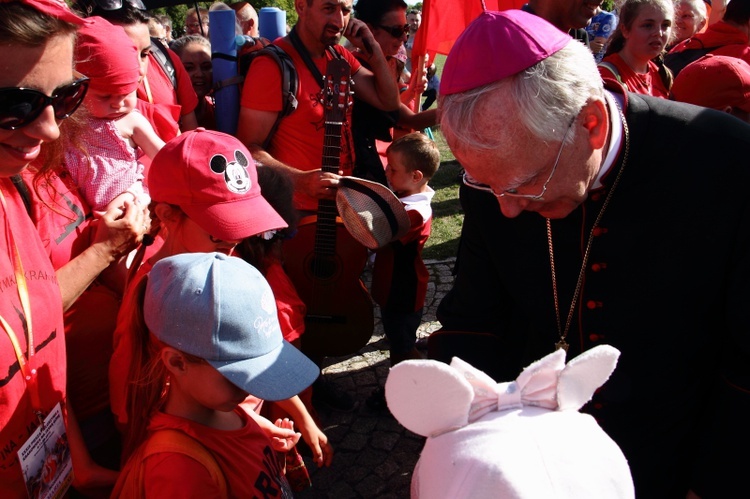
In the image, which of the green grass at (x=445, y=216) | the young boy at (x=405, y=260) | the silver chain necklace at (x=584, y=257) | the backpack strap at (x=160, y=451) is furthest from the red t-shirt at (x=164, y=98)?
the silver chain necklace at (x=584, y=257)

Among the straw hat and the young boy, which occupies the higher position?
the straw hat

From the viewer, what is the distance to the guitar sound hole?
12.5ft

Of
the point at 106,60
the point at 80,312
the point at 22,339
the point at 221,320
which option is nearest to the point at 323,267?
the point at 80,312

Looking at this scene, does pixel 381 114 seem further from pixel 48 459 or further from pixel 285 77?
pixel 48 459

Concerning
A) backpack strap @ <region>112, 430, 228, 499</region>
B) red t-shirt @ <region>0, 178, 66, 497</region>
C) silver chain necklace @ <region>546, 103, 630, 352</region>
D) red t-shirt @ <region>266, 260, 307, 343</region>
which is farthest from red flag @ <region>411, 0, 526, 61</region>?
backpack strap @ <region>112, 430, 228, 499</region>

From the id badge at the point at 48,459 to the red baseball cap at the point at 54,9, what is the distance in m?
1.08

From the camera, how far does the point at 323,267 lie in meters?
3.82

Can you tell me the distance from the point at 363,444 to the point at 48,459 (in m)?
2.33

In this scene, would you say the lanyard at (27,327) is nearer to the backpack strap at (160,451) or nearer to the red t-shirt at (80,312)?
the backpack strap at (160,451)

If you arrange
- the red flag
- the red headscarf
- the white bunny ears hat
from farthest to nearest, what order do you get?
the red flag, the red headscarf, the white bunny ears hat

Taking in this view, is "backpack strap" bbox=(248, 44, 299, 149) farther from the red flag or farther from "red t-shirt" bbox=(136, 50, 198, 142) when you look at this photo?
the red flag

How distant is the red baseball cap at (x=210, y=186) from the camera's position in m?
2.48

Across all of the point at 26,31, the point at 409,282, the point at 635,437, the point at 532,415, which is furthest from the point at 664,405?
the point at 409,282

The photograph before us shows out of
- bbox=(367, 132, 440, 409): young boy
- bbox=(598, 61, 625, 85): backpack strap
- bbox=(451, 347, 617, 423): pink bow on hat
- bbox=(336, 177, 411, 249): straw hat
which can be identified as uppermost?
bbox=(451, 347, 617, 423): pink bow on hat
